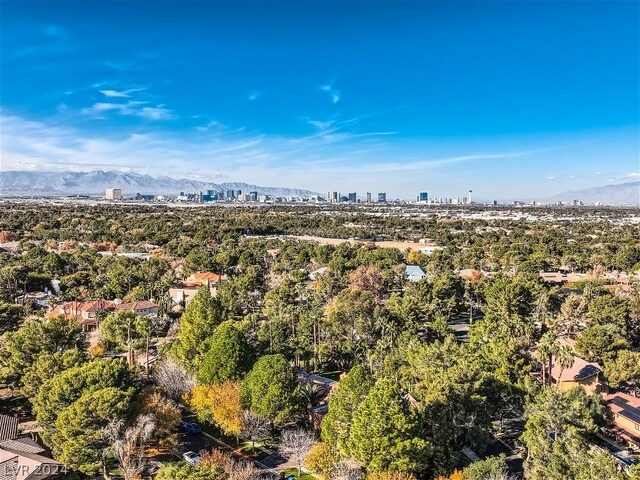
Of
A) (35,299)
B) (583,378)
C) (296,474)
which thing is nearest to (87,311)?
(35,299)

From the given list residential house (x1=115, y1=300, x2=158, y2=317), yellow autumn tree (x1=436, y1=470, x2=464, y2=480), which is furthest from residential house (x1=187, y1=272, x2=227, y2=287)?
yellow autumn tree (x1=436, y1=470, x2=464, y2=480)

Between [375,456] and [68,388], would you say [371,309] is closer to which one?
[375,456]

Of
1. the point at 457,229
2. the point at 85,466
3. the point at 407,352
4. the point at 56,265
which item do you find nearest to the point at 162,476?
the point at 85,466

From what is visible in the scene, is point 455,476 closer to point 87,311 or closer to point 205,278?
point 87,311

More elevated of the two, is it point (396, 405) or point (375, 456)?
point (396, 405)

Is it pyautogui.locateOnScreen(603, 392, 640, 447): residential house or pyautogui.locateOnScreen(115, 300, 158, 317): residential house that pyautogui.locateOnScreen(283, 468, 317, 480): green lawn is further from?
pyautogui.locateOnScreen(115, 300, 158, 317): residential house

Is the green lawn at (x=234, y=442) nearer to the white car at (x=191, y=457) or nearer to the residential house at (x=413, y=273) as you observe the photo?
the white car at (x=191, y=457)
